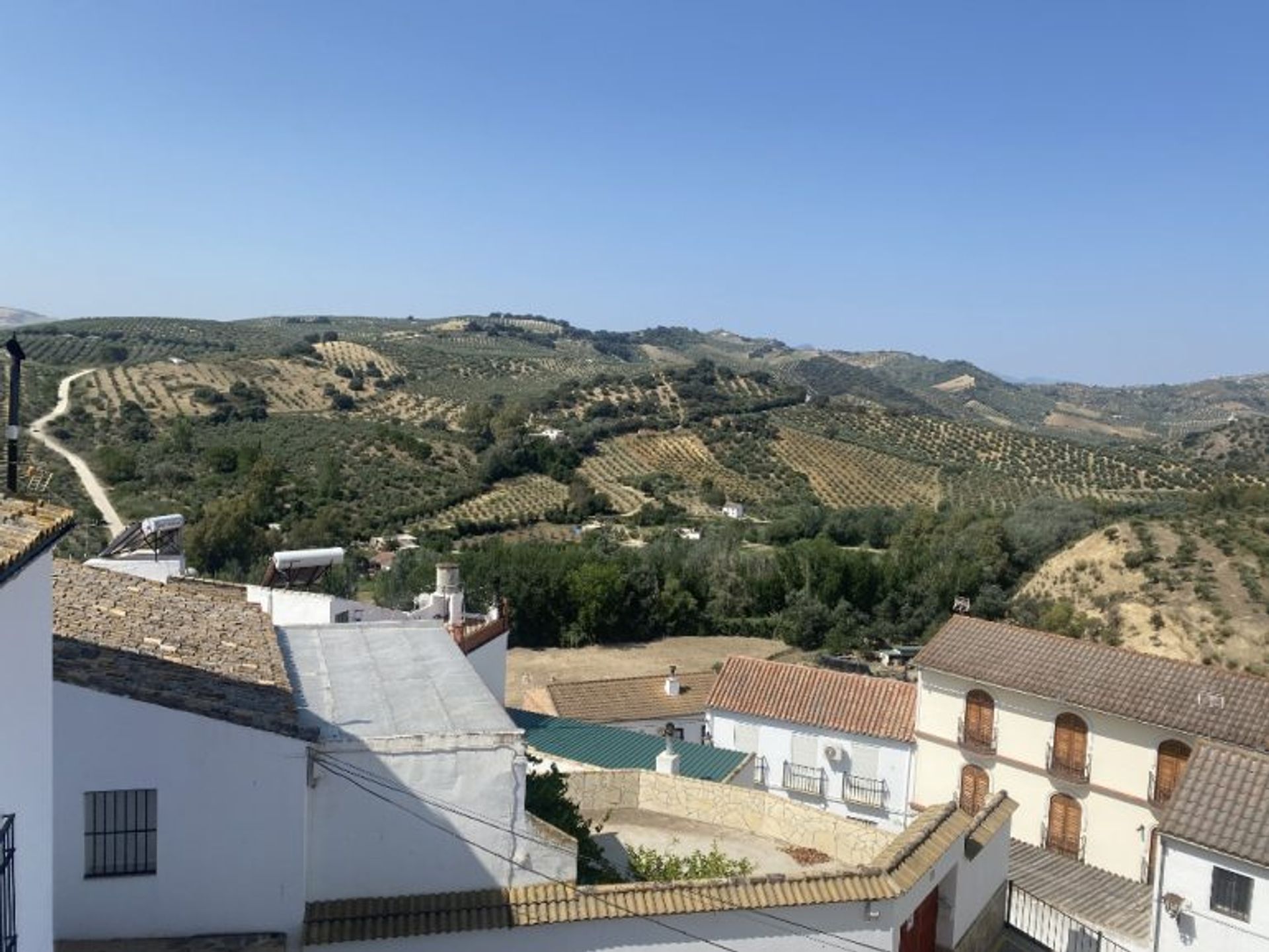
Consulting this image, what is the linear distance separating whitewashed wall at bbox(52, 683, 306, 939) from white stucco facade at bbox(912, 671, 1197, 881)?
56.0 feet

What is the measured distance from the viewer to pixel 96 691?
7.44 meters

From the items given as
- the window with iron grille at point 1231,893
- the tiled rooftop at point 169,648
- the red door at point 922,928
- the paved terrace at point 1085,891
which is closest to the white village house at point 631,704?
the paved terrace at point 1085,891

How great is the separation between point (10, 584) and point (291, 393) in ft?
264

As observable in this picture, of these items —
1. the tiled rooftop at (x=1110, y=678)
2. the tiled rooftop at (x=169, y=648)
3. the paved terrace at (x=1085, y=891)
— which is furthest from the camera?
the tiled rooftop at (x=1110, y=678)

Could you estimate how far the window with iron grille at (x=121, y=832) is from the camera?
25.0 ft

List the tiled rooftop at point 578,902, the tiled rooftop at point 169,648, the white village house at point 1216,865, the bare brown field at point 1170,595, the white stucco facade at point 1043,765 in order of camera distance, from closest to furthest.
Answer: the tiled rooftop at point 169,648 → the tiled rooftop at point 578,902 → the white village house at point 1216,865 → the white stucco facade at point 1043,765 → the bare brown field at point 1170,595

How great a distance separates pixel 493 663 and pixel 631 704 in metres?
9.42

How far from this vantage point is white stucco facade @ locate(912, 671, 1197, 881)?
1978 centimetres

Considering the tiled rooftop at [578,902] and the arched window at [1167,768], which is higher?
the tiled rooftop at [578,902]

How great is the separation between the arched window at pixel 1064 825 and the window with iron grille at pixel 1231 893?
6.96 meters

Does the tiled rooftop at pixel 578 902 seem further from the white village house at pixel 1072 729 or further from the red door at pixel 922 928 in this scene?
the white village house at pixel 1072 729

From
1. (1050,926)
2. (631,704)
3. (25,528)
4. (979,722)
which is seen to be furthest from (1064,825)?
(25,528)

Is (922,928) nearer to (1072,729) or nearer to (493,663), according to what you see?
(493,663)

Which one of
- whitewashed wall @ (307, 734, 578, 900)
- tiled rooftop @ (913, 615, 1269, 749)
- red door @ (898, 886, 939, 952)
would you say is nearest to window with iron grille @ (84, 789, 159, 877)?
whitewashed wall @ (307, 734, 578, 900)
